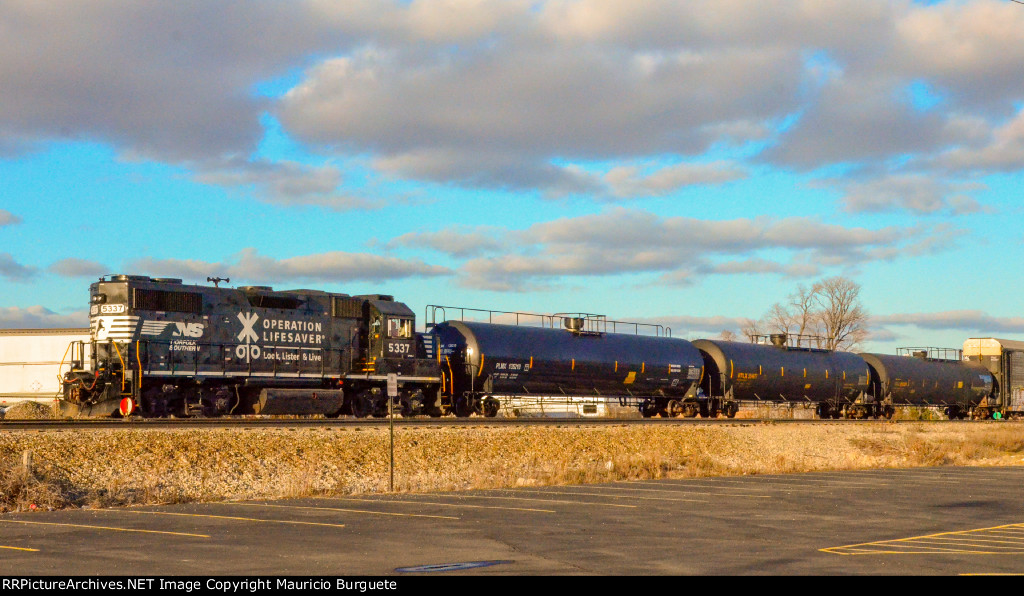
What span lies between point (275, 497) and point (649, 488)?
7.23m

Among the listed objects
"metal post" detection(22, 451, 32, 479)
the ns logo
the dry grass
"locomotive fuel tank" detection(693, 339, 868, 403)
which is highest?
the ns logo

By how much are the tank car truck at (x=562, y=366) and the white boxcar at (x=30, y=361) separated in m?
31.6

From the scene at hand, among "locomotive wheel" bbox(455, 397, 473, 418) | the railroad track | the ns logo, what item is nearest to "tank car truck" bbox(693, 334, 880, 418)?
the railroad track

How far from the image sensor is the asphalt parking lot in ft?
35.6

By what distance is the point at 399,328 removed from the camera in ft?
131

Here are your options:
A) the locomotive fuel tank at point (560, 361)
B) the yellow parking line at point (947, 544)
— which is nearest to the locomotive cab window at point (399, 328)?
the locomotive fuel tank at point (560, 361)

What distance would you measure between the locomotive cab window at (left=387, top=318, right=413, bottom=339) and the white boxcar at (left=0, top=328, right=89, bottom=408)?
30.8m

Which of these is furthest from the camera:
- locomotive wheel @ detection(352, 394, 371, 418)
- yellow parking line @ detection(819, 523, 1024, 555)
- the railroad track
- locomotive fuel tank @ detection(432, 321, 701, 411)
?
locomotive fuel tank @ detection(432, 321, 701, 411)

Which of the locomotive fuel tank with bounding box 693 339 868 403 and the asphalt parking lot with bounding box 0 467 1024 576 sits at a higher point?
the locomotive fuel tank with bounding box 693 339 868 403

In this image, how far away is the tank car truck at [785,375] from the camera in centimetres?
4919

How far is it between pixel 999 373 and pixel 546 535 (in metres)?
57.2

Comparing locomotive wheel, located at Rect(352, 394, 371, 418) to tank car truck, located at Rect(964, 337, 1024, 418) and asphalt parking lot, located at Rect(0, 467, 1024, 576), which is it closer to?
asphalt parking lot, located at Rect(0, 467, 1024, 576)

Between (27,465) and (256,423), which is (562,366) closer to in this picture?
(256,423)

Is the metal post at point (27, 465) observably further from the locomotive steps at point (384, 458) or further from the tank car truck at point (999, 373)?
the tank car truck at point (999, 373)
